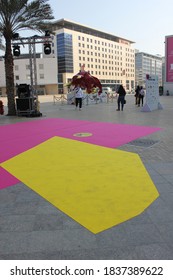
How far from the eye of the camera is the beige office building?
113725mm

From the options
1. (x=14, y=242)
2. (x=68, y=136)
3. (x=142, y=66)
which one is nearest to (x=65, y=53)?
(x=142, y=66)

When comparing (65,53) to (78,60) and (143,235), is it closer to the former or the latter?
(78,60)

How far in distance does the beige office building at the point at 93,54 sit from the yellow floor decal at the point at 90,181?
9909 cm

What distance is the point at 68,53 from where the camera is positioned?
377 ft

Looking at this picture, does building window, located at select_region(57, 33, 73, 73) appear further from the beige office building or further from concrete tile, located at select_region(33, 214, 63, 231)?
concrete tile, located at select_region(33, 214, 63, 231)

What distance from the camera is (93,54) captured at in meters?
129

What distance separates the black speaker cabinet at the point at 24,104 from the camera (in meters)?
16.9

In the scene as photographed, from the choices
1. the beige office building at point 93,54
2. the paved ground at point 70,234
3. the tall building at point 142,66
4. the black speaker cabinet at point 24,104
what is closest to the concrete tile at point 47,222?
the paved ground at point 70,234

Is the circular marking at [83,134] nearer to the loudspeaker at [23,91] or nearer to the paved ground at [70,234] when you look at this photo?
the paved ground at [70,234]

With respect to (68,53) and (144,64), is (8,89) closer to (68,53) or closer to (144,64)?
(68,53)

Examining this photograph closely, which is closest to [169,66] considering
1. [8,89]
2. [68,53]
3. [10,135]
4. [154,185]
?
[8,89]

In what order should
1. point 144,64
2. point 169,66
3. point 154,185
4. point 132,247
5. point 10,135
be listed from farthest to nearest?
point 144,64, point 169,66, point 10,135, point 154,185, point 132,247

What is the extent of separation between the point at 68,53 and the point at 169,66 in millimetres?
81048

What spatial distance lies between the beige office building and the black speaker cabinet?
8838cm
